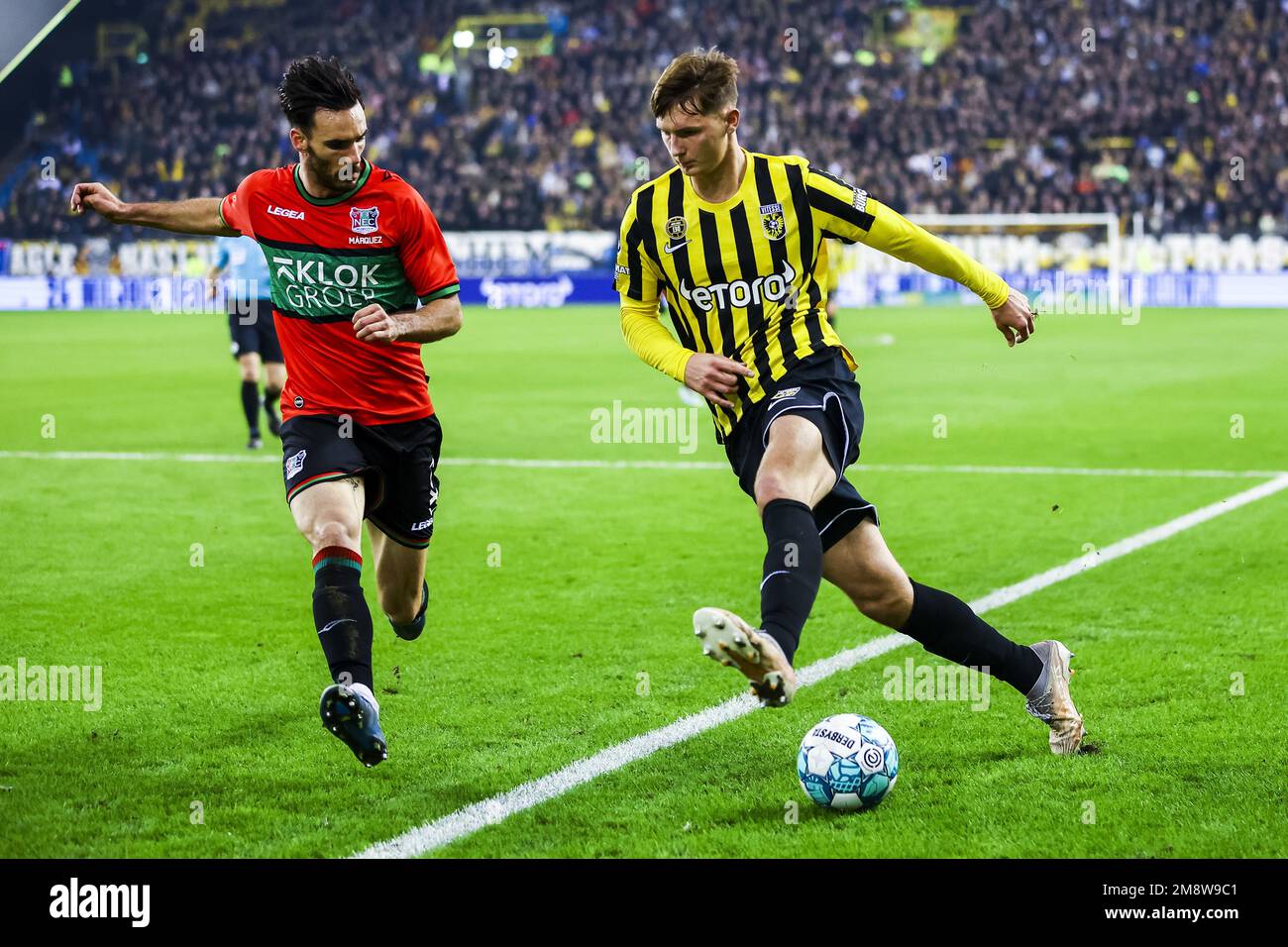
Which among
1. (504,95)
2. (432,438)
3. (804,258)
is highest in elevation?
(504,95)

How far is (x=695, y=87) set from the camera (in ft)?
14.5

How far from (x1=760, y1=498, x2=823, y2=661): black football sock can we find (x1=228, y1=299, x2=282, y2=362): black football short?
9782mm

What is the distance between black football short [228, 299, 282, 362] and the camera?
13.3 m

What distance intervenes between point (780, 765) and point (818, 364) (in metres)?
1.19

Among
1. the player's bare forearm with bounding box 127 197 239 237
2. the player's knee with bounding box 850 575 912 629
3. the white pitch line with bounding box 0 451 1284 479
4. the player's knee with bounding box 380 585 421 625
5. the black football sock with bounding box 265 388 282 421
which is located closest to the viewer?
the player's knee with bounding box 850 575 912 629

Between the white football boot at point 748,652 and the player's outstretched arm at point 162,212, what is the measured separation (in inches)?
95.9

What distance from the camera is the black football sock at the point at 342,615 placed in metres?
4.43

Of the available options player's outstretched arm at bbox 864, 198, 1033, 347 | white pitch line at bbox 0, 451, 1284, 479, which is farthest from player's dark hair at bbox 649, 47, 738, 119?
white pitch line at bbox 0, 451, 1284, 479

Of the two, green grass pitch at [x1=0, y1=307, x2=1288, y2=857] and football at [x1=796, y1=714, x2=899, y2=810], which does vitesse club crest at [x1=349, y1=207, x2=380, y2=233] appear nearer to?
green grass pitch at [x1=0, y1=307, x2=1288, y2=857]

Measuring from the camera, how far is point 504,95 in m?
42.3

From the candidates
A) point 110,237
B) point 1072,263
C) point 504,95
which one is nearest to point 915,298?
point 1072,263

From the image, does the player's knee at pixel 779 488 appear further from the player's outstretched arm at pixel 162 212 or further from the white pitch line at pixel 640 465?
the white pitch line at pixel 640 465

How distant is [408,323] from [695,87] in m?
1.12

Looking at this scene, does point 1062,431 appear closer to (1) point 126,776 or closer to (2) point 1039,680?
(2) point 1039,680
